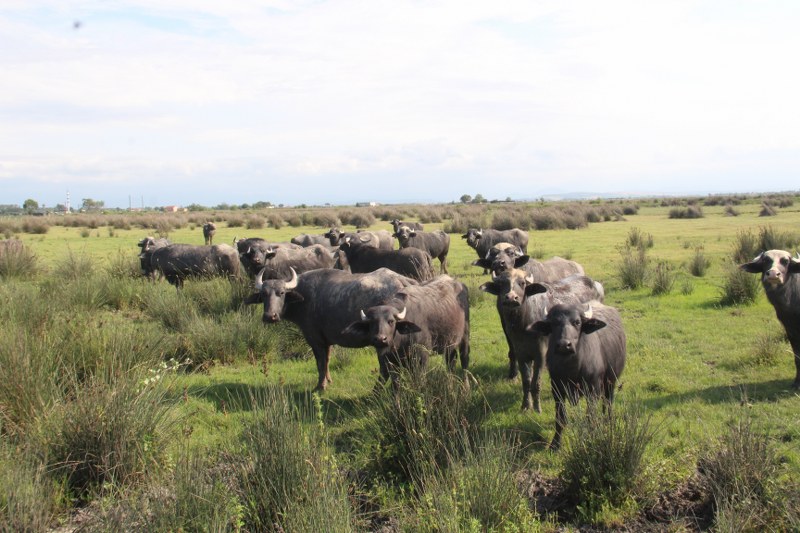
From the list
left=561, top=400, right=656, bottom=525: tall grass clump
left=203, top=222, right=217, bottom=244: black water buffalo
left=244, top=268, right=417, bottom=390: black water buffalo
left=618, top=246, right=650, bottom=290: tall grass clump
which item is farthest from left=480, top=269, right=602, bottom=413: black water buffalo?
left=203, top=222, right=217, bottom=244: black water buffalo

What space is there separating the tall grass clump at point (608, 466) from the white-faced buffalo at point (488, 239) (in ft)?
54.0

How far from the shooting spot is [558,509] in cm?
496

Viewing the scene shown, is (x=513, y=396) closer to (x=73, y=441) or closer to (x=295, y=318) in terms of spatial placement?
(x=295, y=318)

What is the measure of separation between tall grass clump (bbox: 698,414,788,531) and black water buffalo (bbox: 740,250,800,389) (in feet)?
10.7

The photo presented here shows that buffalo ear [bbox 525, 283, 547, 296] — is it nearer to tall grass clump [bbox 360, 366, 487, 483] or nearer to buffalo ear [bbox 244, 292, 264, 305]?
tall grass clump [bbox 360, 366, 487, 483]

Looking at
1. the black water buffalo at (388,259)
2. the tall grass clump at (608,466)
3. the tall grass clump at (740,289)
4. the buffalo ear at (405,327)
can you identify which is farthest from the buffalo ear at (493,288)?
the tall grass clump at (740,289)

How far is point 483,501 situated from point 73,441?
11.5 ft

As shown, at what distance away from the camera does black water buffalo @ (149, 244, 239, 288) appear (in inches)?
622

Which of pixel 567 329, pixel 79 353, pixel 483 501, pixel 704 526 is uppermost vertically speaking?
pixel 567 329

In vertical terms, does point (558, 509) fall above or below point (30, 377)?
below

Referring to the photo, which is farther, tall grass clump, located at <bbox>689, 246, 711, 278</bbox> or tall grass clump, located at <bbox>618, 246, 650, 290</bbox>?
tall grass clump, located at <bbox>689, 246, 711, 278</bbox>

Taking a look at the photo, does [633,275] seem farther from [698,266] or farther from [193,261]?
[193,261]

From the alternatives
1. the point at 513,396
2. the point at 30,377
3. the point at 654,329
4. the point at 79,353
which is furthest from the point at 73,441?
the point at 654,329

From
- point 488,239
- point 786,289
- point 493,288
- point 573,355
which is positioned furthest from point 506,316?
point 488,239
